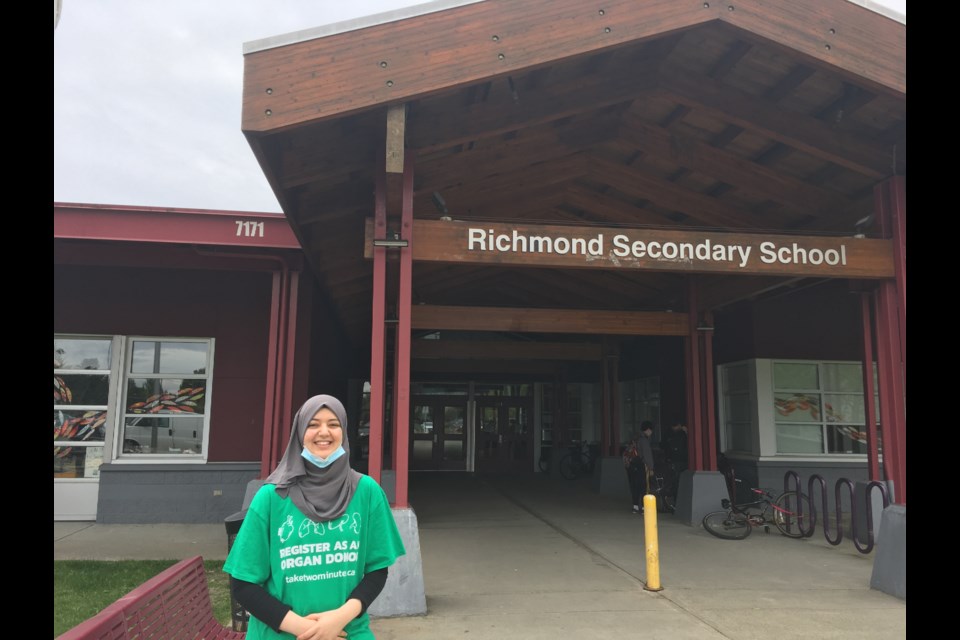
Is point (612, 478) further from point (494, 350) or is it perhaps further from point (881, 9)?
point (881, 9)

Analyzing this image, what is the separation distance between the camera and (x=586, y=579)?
672 centimetres

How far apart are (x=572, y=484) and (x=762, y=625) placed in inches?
419

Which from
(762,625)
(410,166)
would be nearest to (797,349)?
(762,625)

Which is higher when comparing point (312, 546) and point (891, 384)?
point (891, 384)

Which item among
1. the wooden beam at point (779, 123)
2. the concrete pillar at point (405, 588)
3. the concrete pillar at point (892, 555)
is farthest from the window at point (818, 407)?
the concrete pillar at point (405, 588)

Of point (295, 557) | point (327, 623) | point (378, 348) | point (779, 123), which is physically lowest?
point (327, 623)

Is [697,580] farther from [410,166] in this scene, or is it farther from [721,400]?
[721,400]

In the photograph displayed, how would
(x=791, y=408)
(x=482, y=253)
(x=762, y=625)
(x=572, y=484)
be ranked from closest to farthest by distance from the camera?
(x=762, y=625) → (x=482, y=253) → (x=791, y=408) → (x=572, y=484)

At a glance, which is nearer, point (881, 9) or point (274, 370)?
point (881, 9)

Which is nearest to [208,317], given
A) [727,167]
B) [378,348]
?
[378,348]

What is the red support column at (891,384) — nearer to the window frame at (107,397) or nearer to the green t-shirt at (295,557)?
the green t-shirt at (295,557)

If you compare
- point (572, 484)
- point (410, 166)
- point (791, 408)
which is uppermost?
point (410, 166)

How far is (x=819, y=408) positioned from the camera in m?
12.3

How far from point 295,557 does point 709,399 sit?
916 centimetres
